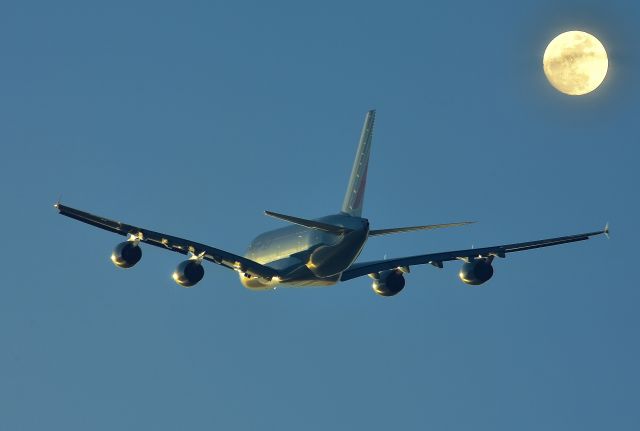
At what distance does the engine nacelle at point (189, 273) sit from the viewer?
19950 cm

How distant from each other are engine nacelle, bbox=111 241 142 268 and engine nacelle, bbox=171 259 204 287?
3.80 m

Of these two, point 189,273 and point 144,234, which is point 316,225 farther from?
point 144,234

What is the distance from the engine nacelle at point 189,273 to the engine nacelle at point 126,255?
12.5 feet

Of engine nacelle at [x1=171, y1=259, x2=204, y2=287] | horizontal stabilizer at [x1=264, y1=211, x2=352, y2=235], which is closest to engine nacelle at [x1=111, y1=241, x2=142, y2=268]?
engine nacelle at [x1=171, y1=259, x2=204, y2=287]

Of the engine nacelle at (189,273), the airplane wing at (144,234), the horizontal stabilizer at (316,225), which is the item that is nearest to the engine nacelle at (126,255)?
the airplane wing at (144,234)

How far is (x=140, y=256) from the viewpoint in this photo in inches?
7761

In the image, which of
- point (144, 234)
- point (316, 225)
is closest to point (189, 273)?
point (144, 234)

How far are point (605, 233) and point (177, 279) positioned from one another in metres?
26.1

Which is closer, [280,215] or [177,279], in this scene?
[280,215]

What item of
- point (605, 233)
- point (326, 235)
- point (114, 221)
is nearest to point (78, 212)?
point (114, 221)

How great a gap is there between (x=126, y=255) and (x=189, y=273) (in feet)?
15.9

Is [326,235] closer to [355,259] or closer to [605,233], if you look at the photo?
[355,259]

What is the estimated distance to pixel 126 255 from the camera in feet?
645

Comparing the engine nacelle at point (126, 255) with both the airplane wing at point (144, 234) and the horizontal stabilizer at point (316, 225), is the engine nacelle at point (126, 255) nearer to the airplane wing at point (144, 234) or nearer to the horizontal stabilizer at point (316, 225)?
the airplane wing at point (144, 234)
